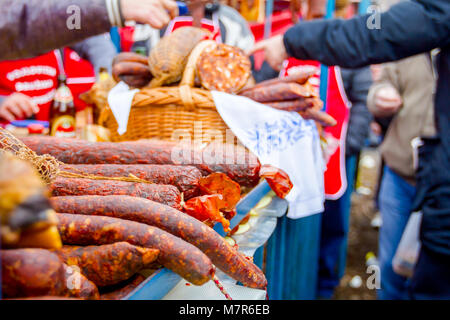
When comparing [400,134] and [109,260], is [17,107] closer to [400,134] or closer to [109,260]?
[109,260]

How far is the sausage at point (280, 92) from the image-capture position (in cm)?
198

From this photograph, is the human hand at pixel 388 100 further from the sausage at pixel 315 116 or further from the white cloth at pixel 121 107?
the white cloth at pixel 121 107

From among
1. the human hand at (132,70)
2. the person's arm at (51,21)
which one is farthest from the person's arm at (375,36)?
the person's arm at (51,21)

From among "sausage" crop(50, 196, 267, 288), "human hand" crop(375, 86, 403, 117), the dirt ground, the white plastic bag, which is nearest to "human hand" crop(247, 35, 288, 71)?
"human hand" crop(375, 86, 403, 117)

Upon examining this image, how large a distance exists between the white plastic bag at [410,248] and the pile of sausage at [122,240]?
71.1 inches

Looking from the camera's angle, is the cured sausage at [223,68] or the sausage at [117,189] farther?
the cured sausage at [223,68]

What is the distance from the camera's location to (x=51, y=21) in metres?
1.75

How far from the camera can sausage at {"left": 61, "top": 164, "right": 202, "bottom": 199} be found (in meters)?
1.19

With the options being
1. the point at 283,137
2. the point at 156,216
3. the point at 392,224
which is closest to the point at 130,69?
the point at 283,137

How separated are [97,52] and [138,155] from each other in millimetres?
2488

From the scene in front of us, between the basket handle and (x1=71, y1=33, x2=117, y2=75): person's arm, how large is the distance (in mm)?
1585

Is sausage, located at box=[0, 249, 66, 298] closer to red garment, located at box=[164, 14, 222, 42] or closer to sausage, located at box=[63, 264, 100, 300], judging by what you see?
sausage, located at box=[63, 264, 100, 300]
